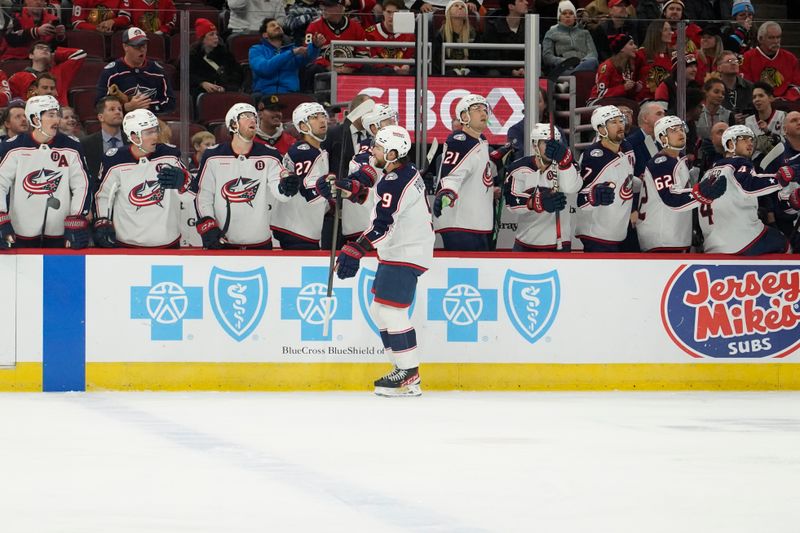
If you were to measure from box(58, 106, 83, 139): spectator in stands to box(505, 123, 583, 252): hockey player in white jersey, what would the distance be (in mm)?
2949

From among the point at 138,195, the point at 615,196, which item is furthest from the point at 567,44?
the point at 138,195

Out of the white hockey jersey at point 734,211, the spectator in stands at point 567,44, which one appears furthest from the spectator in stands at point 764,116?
the spectator in stands at point 567,44

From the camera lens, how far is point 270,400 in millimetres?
8125

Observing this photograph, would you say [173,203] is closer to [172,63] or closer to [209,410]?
[172,63]

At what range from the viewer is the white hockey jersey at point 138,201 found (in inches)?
348

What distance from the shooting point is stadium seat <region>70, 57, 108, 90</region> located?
9883mm

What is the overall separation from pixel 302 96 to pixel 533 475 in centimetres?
539

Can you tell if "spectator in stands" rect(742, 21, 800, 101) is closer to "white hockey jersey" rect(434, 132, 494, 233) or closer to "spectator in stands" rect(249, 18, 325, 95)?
"white hockey jersey" rect(434, 132, 494, 233)

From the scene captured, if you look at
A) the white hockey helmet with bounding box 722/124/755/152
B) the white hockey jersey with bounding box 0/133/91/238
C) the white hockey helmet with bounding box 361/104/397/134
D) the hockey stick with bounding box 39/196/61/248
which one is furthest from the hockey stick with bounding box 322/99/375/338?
the white hockey helmet with bounding box 722/124/755/152

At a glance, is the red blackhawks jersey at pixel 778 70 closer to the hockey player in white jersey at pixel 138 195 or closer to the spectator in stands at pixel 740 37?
the spectator in stands at pixel 740 37

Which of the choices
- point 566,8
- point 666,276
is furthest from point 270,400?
point 566,8

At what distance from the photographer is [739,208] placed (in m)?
9.24

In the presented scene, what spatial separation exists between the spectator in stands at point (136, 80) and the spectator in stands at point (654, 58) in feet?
11.2

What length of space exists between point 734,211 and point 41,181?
177 inches
